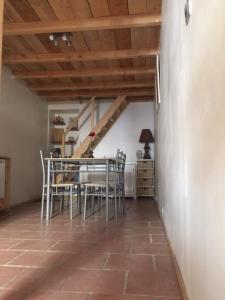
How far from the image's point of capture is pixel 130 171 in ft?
23.3

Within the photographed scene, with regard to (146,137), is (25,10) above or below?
above

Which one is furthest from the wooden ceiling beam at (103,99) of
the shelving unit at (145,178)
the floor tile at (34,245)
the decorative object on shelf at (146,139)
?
the floor tile at (34,245)

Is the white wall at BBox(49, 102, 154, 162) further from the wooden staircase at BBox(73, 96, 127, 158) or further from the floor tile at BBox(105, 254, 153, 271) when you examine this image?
the floor tile at BBox(105, 254, 153, 271)

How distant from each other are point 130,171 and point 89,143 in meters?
1.31

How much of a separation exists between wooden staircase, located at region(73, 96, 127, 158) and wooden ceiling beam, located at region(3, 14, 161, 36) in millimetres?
3175

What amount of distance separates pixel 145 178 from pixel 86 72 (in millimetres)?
2905

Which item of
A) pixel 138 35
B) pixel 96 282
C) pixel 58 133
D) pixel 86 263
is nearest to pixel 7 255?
pixel 86 263

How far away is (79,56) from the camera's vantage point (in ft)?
14.8

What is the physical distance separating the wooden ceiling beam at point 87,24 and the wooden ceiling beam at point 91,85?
2.46 meters

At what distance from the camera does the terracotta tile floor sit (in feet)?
4.98

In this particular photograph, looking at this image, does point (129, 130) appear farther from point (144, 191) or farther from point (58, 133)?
point (58, 133)

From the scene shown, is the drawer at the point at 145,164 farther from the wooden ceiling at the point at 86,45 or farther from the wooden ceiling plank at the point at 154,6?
the wooden ceiling plank at the point at 154,6

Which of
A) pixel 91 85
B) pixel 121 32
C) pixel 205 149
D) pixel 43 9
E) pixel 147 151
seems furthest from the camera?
pixel 147 151

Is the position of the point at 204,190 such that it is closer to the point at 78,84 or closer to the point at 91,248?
the point at 91,248
